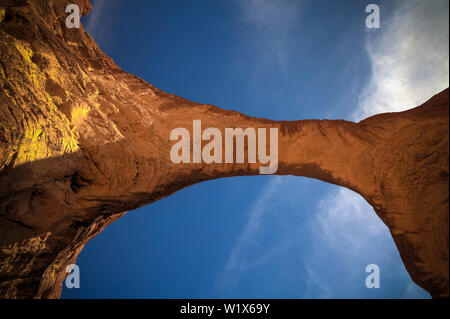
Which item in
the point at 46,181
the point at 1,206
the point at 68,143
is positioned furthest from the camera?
the point at 68,143

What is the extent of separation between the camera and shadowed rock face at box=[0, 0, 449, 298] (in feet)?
8.48

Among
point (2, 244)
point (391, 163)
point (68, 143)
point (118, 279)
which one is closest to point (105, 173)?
point (68, 143)

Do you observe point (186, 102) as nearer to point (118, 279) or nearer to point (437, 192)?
point (437, 192)

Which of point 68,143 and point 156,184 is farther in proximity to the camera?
point 156,184

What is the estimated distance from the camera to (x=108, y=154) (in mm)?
3316

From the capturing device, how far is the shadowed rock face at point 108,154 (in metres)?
2.58

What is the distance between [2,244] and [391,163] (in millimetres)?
5777

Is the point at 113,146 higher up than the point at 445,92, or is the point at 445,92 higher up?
the point at 445,92

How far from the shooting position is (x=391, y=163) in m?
3.43

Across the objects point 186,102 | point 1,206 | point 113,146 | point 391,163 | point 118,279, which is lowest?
point 118,279

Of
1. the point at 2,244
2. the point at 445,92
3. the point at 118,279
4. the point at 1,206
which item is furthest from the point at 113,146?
the point at 118,279

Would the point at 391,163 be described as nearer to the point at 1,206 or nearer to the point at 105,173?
the point at 105,173

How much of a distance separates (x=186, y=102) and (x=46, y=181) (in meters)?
2.87
